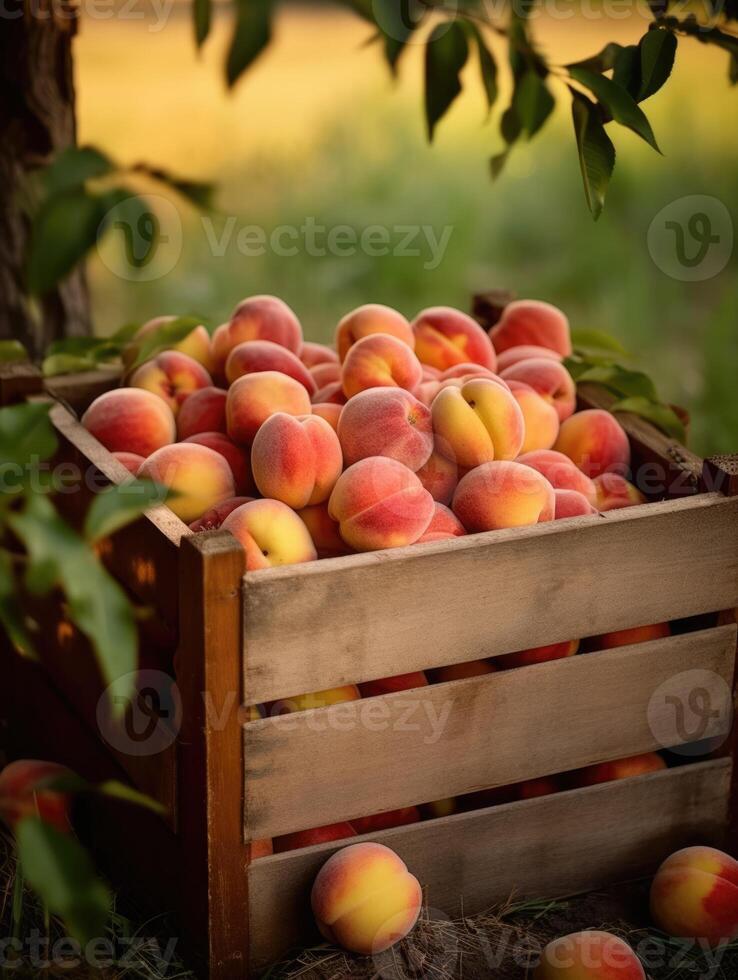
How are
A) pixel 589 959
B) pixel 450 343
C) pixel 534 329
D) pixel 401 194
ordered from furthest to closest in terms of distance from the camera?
pixel 401 194 → pixel 534 329 → pixel 450 343 → pixel 589 959

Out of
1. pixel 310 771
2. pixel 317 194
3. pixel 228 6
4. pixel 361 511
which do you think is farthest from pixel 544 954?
pixel 317 194

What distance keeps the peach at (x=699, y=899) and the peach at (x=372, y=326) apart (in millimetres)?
704

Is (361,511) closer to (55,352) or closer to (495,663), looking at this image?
(495,663)

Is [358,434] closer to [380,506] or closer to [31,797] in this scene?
[380,506]

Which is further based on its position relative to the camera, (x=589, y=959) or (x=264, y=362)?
(x=264, y=362)

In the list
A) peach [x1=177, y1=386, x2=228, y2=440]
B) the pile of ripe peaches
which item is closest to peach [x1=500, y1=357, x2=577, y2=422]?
the pile of ripe peaches

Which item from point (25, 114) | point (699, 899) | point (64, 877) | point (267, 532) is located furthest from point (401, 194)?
point (64, 877)

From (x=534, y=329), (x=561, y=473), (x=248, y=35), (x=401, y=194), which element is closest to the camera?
(x=248, y=35)

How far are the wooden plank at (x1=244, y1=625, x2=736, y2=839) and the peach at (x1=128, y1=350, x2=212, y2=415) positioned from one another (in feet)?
1.69

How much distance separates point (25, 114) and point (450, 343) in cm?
71

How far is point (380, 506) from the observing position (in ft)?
4.06

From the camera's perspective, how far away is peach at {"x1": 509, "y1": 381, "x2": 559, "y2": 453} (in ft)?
4.86

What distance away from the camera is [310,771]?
120cm

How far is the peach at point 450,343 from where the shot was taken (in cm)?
161
